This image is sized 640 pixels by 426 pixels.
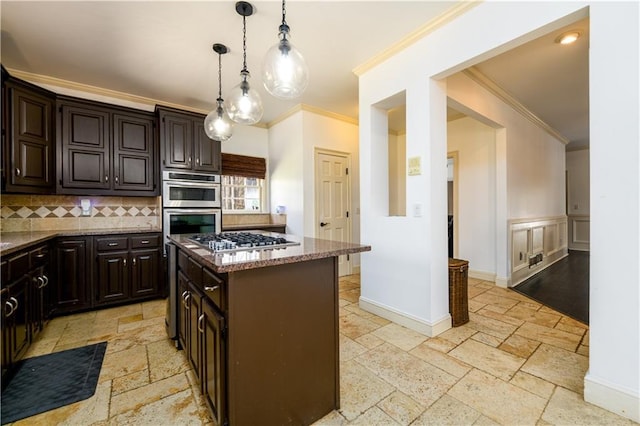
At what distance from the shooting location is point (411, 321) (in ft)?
8.49

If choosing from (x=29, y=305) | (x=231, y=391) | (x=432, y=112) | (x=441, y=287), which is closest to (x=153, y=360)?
(x=29, y=305)

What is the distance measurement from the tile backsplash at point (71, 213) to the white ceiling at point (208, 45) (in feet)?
4.73

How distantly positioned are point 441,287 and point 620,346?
1.16m

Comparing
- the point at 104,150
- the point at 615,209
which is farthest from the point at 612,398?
the point at 104,150

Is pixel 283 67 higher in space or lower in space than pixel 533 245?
higher

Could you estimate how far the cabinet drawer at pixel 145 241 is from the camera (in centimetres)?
330

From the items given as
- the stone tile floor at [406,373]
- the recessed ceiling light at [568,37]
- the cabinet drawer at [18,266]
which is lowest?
the stone tile floor at [406,373]

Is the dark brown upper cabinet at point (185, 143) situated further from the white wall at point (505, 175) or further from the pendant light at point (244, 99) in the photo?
the white wall at point (505, 175)

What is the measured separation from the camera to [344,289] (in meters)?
3.88

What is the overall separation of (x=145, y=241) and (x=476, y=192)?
477cm

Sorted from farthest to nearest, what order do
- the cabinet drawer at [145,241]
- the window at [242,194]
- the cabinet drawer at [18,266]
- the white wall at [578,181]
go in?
the white wall at [578,181] < the window at [242,194] < the cabinet drawer at [145,241] < the cabinet drawer at [18,266]

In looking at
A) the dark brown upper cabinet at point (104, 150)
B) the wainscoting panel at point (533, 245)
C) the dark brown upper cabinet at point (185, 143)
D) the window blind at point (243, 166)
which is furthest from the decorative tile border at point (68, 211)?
the wainscoting panel at point (533, 245)

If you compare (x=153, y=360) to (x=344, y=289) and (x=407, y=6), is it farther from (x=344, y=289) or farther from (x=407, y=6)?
(x=407, y=6)

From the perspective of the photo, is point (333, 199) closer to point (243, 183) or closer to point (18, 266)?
point (243, 183)
